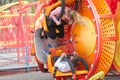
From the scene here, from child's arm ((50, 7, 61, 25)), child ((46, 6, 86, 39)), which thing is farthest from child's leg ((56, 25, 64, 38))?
child's arm ((50, 7, 61, 25))

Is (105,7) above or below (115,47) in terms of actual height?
above

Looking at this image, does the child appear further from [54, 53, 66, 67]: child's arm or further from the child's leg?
[54, 53, 66, 67]: child's arm

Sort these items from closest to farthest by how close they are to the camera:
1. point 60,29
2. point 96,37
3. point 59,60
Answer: point 96,37
point 59,60
point 60,29

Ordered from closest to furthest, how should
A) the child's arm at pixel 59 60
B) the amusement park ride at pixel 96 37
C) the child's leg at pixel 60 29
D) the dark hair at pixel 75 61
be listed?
1. the amusement park ride at pixel 96 37
2. the child's arm at pixel 59 60
3. the dark hair at pixel 75 61
4. the child's leg at pixel 60 29

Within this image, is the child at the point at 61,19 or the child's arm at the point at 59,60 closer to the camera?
the child's arm at the point at 59,60

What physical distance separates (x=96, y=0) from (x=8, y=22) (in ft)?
11.8

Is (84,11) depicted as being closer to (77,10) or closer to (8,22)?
(77,10)

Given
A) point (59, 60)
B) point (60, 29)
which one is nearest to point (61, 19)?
point (60, 29)

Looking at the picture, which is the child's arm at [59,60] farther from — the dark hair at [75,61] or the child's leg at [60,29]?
the child's leg at [60,29]

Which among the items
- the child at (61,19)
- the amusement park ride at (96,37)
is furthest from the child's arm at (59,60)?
the child at (61,19)

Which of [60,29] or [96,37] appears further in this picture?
[60,29]

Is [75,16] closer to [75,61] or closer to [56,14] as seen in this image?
[56,14]

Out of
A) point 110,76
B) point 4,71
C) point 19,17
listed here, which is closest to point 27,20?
point 19,17

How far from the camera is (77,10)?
18.9ft
